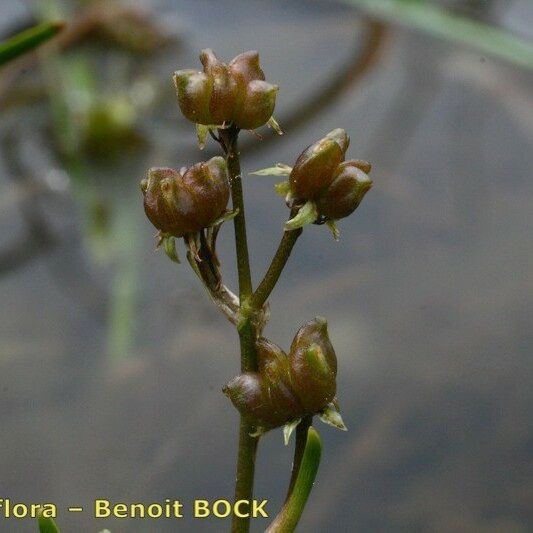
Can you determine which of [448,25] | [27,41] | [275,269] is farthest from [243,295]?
[448,25]

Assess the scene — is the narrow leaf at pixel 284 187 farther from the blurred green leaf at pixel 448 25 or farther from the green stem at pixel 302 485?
the blurred green leaf at pixel 448 25

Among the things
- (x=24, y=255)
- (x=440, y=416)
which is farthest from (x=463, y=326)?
(x=24, y=255)

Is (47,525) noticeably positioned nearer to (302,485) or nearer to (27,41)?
(302,485)

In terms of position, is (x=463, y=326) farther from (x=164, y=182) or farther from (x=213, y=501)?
(x=164, y=182)

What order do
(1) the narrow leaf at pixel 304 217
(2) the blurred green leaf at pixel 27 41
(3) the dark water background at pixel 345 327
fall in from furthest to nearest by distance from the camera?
(3) the dark water background at pixel 345 327
(2) the blurred green leaf at pixel 27 41
(1) the narrow leaf at pixel 304 217

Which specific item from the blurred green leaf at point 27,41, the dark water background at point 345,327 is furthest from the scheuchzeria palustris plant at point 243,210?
the dark water background at point 345,327
